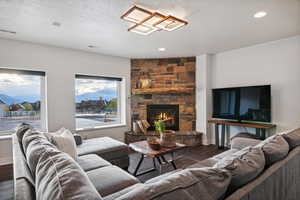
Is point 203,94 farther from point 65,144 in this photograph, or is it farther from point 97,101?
point 65,144

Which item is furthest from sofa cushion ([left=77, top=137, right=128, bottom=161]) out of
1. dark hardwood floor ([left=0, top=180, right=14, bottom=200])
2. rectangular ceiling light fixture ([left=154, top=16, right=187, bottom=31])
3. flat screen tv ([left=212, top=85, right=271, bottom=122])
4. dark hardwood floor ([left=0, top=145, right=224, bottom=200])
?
flat screen tv ([left=212, top=85, right=271, bottom=122])

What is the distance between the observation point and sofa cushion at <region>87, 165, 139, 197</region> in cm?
138

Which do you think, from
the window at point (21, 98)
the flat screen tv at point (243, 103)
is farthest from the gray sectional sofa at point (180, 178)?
the window at point (21, 98)

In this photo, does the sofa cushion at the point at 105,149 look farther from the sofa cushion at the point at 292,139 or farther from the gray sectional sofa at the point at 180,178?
the sofa cushion at the point at 292,139

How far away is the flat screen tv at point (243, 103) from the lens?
128 inches

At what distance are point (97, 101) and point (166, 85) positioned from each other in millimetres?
1943

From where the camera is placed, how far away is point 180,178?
78 cm

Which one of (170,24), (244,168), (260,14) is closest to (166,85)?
(170,24)


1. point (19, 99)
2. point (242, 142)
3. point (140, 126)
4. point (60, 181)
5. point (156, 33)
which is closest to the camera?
point (60, 181)

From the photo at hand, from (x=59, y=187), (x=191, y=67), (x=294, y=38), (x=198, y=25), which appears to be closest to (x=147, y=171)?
(x=59, y=187)

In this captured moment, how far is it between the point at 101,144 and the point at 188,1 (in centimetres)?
242

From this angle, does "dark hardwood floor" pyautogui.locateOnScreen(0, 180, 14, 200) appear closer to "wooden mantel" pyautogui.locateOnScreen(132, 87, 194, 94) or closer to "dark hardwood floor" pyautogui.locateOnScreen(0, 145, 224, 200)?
"dark hardwood floor" pyautogui.locateOnScreen(0, 145, 224, 200)

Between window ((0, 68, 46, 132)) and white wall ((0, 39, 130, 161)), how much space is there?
20 centimetres

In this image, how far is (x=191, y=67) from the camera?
4410 millimetres
